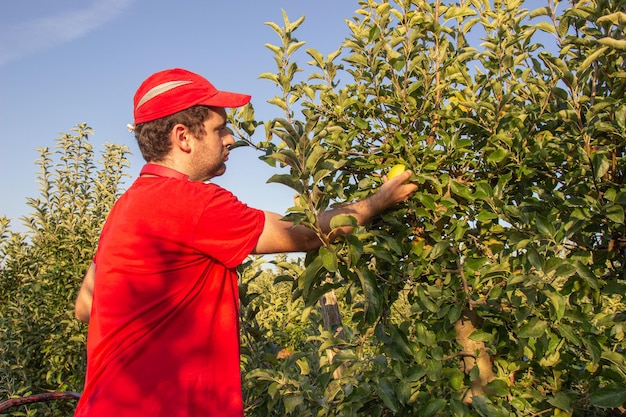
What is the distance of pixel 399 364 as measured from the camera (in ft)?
6.24

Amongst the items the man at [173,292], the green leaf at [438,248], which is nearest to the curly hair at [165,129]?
the man at [173,292]

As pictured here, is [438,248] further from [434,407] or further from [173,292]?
[173,292]

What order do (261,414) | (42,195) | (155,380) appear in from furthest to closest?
(42,195), (261,414), (155,380)

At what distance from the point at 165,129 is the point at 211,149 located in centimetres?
18

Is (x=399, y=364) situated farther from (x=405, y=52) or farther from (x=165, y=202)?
(x=405, y=52)

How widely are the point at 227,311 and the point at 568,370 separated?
1395mm

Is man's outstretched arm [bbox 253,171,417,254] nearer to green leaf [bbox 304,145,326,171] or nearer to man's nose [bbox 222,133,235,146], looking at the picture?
green leaf [bbox 304,145,326,171]

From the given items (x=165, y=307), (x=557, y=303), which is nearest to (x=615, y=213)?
(x=557, y=303)

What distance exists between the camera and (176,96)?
194cm

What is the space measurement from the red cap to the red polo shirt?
0.29 m

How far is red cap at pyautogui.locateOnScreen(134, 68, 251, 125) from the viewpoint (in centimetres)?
193

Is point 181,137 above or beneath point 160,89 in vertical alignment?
beneath

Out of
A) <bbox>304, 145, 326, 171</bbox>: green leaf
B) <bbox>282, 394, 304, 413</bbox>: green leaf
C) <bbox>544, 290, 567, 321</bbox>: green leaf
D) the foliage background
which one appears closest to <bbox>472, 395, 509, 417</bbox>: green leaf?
the foliage background

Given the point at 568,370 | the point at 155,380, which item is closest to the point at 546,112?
the point at 568,370
